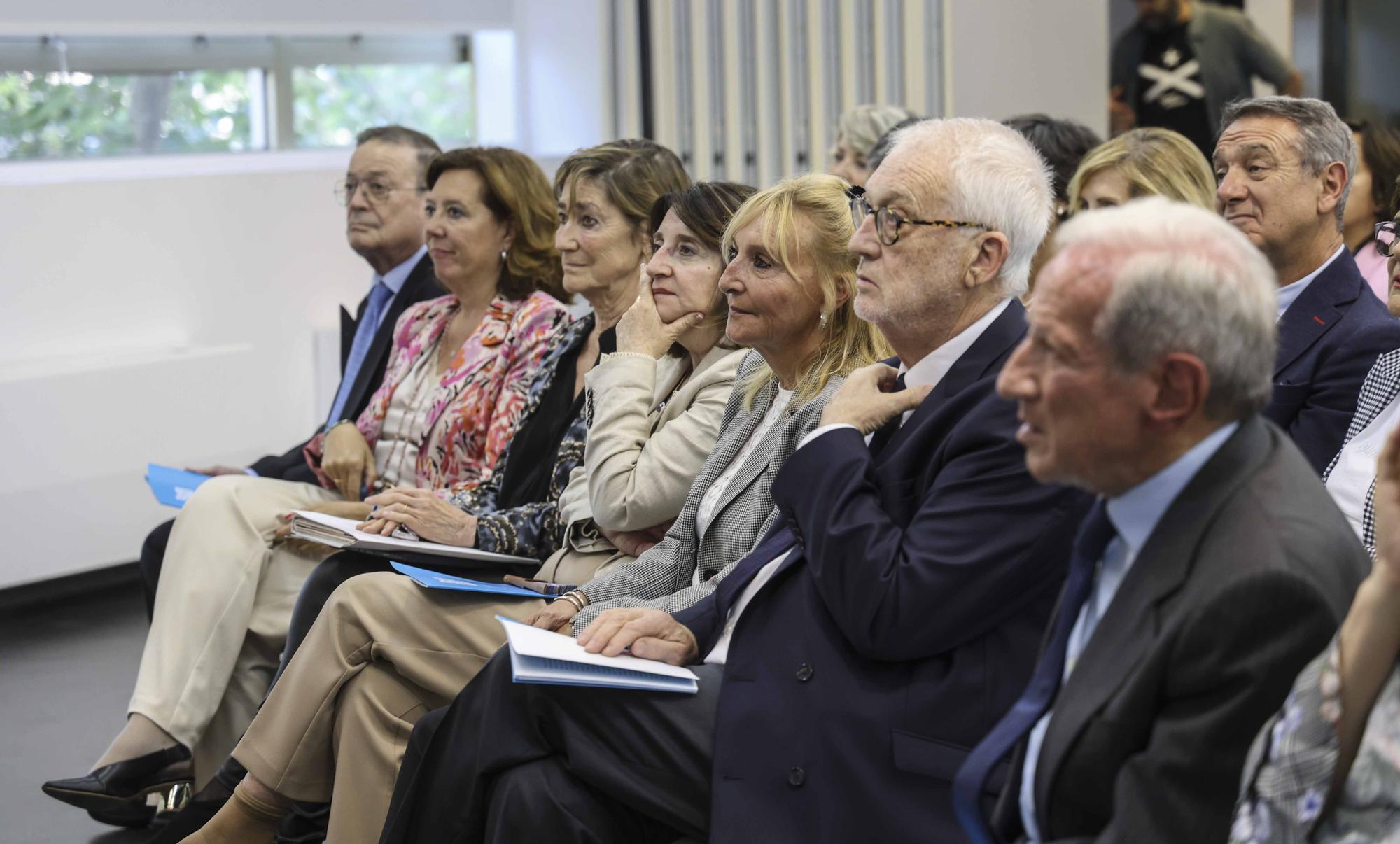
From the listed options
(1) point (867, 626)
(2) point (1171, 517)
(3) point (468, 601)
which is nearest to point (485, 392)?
(3) point (468, 601)

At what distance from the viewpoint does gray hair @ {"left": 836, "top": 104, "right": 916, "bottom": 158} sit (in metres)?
4.59

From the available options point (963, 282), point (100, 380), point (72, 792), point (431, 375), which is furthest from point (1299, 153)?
point (100, 380)

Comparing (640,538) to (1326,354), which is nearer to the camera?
(1326,354)

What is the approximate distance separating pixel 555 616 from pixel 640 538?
0.27 meters

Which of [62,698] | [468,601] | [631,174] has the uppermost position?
[631,174]

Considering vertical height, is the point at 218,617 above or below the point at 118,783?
above

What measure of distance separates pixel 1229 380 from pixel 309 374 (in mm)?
4906

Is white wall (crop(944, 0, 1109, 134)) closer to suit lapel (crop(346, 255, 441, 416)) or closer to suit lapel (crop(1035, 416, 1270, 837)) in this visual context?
suit lapel (crop(346, 255, 441, 416))

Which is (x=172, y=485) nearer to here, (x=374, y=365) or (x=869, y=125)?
(x=374, y=365)

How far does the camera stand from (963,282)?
206 centimetres

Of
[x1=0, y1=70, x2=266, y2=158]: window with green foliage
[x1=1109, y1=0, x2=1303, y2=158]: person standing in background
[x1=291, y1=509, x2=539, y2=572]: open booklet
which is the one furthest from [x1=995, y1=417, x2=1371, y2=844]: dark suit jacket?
[x1=0, y1=70, x2=266, y2=158]: window with green foliage

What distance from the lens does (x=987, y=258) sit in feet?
6.76

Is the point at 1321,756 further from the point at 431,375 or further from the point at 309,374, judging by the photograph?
the point at 309,374

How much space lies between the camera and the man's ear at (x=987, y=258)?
205 centimetres
